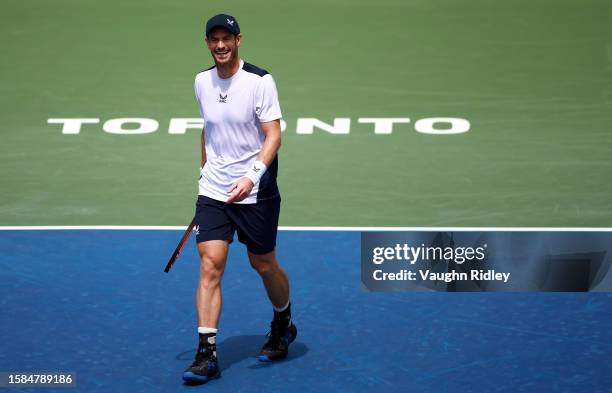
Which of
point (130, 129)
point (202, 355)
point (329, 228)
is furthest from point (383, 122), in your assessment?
point (202, 355)

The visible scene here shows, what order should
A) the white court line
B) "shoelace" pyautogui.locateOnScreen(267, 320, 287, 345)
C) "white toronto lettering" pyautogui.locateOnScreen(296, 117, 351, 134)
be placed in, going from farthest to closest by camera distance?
1. "white toronto lettering" pyautogui.locateOnScreen(296, 117, 351, 134)
2. the white court line
3. "shoelace" pyautogui.locateOnScreen(267, 320, 287, 345)

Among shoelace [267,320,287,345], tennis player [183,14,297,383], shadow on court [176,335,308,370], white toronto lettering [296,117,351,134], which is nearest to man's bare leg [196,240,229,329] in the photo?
tennis player [183,14,297,383]

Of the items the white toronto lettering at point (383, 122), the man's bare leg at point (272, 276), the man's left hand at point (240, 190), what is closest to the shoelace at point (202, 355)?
the man's bare leg at point (272, 276)

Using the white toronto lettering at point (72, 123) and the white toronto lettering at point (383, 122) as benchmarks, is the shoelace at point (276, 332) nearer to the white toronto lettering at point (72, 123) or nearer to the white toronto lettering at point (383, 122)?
the white toronto lettering at point (383, 122)

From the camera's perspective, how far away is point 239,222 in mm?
7637

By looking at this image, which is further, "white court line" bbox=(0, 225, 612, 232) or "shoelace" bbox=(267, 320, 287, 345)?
"white court line" bbox=(0, 225, 612, 232)

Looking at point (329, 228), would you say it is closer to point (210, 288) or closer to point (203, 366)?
point (210, 288)

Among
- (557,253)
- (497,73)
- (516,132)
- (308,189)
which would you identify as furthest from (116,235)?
(497,73)

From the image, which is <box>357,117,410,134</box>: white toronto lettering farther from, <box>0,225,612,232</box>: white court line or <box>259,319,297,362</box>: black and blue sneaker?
<box>259,319,297,362</box>: black and blue sneaker

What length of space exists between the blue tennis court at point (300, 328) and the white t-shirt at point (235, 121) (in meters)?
1.21

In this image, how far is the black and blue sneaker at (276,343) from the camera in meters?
7.83

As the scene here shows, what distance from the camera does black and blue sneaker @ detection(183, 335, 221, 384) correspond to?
731 cm

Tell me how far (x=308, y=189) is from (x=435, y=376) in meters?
4.61

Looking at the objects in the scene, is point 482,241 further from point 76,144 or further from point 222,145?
point 76,144
